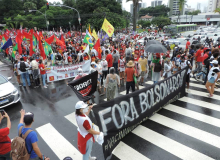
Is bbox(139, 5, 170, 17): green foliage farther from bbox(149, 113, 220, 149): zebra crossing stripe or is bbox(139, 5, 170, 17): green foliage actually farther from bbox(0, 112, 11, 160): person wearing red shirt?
bbox(0, 112, 11, 160): person wearing red shirt

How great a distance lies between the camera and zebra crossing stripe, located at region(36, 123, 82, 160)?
443 cm

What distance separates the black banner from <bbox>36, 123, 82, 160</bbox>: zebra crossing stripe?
4.73ft

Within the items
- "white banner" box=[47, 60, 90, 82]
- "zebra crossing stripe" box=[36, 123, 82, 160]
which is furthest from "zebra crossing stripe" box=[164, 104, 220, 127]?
"white banner" box=[47, 60, 90, 82]

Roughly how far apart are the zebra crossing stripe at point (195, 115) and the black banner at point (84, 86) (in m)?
3.24

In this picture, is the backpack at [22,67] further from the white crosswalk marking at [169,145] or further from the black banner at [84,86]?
the white crosswalk marking at [169,145]

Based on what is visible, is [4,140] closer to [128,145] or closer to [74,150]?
[74,150]

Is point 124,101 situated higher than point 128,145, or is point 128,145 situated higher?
point 124,101

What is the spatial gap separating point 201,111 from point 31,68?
9269mm

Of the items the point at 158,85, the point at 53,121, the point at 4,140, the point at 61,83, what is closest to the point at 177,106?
the point at 158,85

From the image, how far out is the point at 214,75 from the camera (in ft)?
22.9

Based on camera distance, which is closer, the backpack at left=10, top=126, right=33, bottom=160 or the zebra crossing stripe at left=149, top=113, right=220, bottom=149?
the backpack at left=10, top=126, right=33, bottom=160

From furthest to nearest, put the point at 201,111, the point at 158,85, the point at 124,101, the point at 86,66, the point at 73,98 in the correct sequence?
the point at 86,66, the point at 73,98, the point at 201,111, the point at 158,85, the point at 124,101

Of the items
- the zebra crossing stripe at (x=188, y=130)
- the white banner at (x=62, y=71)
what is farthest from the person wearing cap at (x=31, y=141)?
the white banner at (x=62, y=71)

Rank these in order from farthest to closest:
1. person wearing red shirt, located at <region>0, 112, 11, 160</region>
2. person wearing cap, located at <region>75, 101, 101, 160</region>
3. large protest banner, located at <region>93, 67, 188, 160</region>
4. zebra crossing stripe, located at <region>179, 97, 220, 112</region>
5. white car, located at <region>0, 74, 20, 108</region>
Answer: white car, located at <region>0, 74, 20, 108</region> → zebra crossing stripe, located at <region>179, 97, 220, 112</region> → large protest banner, located at <region>93, 67, 188, 160</region> → person wearing cap, located at <region>75, 101, 101, 160</region> → person wearing red shirt, located at <region>0, 112, 11, 160</region>
